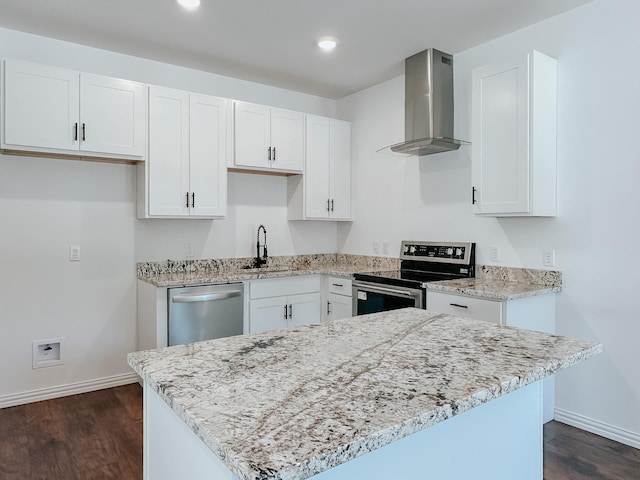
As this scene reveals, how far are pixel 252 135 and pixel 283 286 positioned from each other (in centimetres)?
138

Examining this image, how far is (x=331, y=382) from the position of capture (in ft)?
3.42

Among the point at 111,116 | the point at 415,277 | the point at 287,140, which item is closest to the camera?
the point at 111,116

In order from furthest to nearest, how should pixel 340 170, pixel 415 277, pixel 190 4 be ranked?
pixel 340 170 → pixel 415 277 → pixel 190 4

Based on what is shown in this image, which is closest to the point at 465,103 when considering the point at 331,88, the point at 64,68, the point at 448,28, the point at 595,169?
the point at 448,28

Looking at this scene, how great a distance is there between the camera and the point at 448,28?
3.15 metres

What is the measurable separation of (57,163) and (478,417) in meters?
3.43

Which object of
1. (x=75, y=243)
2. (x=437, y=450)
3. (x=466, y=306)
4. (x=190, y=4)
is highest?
(x=190, y=4)

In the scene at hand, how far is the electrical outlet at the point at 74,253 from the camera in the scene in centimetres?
341

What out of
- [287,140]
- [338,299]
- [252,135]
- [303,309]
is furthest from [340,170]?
[303,309]

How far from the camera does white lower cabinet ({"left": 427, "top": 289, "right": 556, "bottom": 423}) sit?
8.76ft

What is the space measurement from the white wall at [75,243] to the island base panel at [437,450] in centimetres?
260

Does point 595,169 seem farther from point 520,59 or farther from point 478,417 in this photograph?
point 478,417

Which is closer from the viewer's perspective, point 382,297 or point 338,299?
point 382,297

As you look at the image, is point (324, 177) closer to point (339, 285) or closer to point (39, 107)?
point (339, 285)
